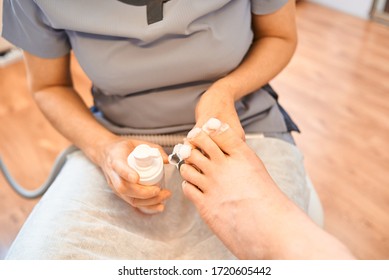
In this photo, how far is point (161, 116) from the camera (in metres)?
0.87

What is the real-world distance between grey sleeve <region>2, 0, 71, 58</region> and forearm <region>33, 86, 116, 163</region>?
107mm

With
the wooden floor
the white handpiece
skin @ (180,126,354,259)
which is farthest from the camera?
the wooden floor

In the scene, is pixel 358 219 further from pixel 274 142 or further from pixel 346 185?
pixel 274 142

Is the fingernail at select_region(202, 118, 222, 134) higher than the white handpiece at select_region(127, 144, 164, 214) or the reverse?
higher

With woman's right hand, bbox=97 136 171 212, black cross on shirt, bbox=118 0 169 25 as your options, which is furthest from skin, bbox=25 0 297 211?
black cross on shirt, bbox=118 0 169 25

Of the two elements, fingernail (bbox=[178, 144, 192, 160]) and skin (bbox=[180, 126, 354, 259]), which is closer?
skin (bbox=[180, 126, 354, 259])

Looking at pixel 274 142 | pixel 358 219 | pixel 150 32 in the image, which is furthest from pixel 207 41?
pixel 358 219

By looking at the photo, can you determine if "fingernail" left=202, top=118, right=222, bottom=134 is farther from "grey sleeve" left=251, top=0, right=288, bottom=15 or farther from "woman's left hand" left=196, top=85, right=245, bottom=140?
"grey sleeve" left=251, top=0, right=288, bottom=15

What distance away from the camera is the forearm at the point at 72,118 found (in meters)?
0.84

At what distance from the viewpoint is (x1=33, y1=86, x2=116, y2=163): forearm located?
839 millimetres

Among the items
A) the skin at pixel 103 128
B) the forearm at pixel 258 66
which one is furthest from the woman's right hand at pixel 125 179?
the forearm at pixel 258 66

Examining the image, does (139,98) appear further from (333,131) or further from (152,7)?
(333,131)

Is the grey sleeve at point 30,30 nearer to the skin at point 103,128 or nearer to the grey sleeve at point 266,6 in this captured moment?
the skin at point 103,128
